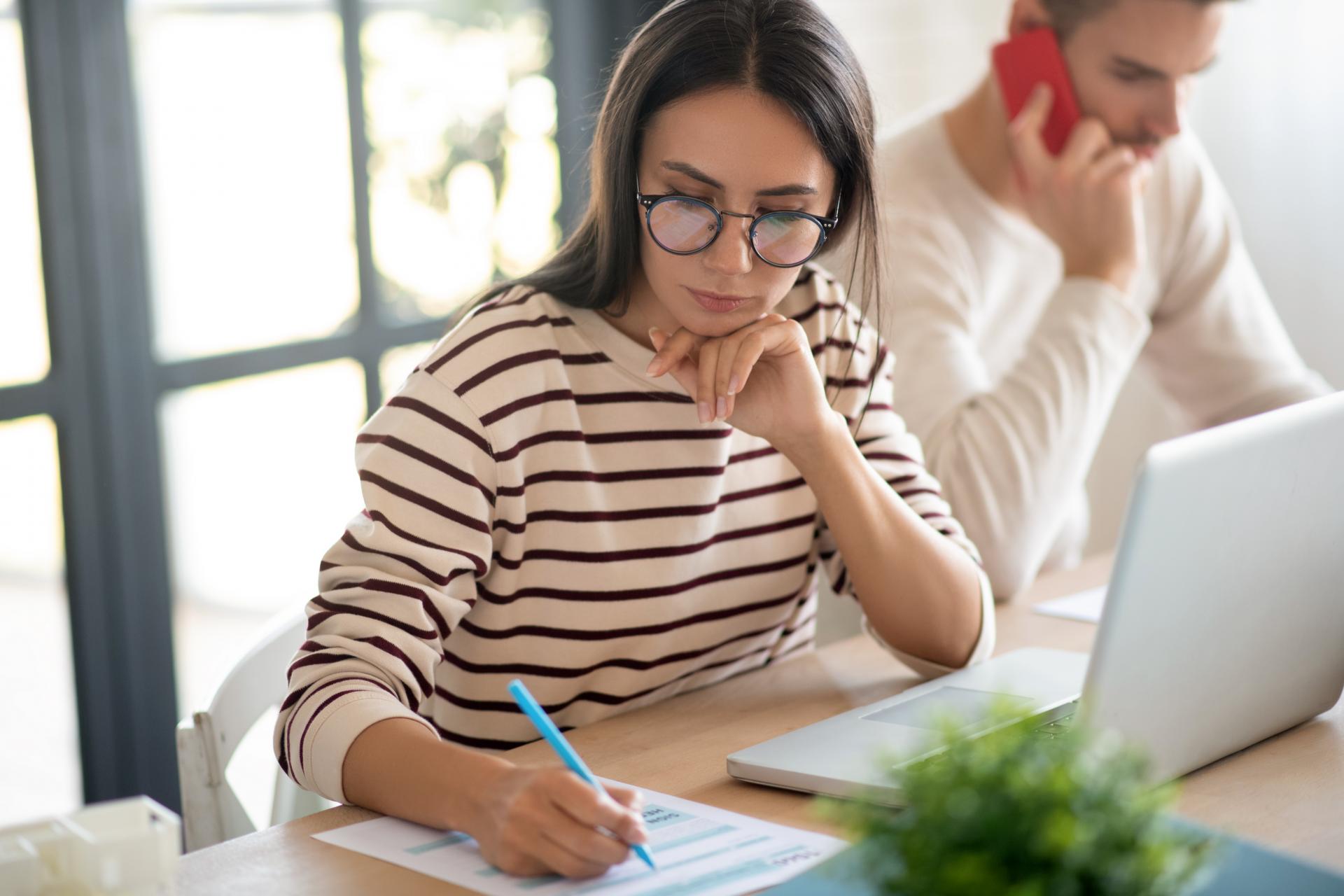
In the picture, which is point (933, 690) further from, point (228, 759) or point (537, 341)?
point (228, 759)

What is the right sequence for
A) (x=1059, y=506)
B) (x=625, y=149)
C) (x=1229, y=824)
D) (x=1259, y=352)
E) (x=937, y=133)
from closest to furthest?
1. (x=1229, y=824)
2. (x=625, y=149)
3. (x=1059, y=506)
4. (x=937, y=133)
5. (x=1259, y=352)

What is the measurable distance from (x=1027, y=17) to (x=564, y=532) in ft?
3.55

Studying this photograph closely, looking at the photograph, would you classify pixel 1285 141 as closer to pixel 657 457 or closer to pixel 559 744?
pixel 657 457

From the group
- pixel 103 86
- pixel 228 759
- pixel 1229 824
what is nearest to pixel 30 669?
pixel 103 86

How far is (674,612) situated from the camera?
1.36 meters

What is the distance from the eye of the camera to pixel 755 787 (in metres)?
1.08

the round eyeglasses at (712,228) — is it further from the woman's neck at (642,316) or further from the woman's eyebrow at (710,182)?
the woman's neck at (642,316)

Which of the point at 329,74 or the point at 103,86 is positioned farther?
the point at 329,74

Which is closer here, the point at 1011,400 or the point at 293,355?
the point at 1011,400

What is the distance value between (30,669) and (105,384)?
1.51 ft

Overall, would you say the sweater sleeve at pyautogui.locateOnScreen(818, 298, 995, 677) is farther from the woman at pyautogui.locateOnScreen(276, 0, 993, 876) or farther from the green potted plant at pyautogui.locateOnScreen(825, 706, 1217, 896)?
the green potted plant at pyautogui.locateOnScreen(825, 706, 1217, 896)

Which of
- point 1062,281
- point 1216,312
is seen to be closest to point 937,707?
point 1062,281

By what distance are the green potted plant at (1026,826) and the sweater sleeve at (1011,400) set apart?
1.03 meters

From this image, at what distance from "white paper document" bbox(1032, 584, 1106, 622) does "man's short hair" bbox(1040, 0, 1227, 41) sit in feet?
2.51
